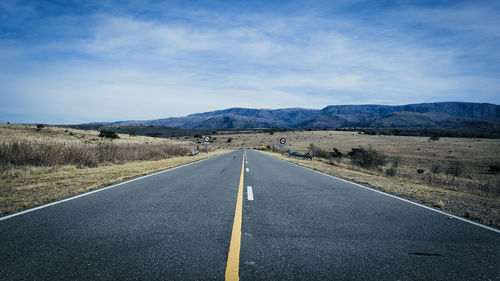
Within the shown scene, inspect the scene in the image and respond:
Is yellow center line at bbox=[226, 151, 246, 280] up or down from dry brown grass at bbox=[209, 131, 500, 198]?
up

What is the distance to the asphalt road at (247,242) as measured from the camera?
9.41 ft

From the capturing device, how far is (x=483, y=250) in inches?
140

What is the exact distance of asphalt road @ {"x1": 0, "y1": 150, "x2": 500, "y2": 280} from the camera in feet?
9.41

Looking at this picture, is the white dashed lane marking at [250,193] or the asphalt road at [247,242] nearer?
the asphalt road at [247,242]

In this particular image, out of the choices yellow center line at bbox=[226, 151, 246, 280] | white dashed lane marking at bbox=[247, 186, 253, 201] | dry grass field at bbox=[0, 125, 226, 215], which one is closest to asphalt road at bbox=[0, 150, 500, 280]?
yellow center line at bbox=[226, 151, 246, 280]

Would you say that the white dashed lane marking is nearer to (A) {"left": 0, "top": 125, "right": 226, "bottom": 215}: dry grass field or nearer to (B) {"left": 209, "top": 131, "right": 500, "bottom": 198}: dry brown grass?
(A) {"left": 0, "top": 125, "right": 226, "bottom": 215}: dry grass field

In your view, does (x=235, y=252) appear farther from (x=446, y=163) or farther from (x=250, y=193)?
(x=446, y=163)

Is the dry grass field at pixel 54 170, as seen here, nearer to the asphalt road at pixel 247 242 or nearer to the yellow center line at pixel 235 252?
the asphalt road at pixel 247 242

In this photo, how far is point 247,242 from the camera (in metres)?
3.72

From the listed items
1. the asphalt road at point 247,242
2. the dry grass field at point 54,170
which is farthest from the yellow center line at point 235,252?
the dry grass field at point 54,170

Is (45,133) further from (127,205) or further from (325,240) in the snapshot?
(325,240)

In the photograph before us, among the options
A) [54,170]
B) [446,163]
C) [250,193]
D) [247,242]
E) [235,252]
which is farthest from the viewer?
[446,163]

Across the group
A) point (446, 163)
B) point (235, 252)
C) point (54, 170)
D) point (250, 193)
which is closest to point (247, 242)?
point (235, 252)

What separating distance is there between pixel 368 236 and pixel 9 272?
504 centimetres
